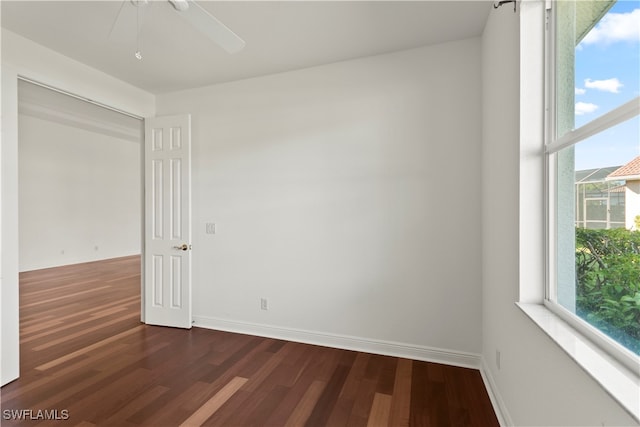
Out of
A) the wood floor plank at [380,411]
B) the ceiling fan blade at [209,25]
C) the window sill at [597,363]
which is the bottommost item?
the wood floor plank at [380,411]

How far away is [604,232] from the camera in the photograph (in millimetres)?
1079

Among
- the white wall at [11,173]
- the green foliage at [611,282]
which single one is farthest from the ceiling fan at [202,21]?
the green foliage at [611,282]

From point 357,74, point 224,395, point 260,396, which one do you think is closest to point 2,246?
point 224,395

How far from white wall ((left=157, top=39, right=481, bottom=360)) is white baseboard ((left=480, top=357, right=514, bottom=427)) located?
202mm

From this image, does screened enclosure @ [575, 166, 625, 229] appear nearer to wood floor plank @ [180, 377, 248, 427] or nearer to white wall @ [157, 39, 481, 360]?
white wall @ [157, 39, 481, 360]

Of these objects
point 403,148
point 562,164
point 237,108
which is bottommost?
point 562,164

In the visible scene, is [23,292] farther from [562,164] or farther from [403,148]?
[562,164]

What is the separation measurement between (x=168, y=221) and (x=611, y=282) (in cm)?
371

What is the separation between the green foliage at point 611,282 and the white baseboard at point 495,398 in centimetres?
95

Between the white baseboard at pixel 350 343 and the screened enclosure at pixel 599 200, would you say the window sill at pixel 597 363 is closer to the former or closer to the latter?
the screened enclosure at pixel 599 200

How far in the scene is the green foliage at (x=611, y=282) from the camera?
92 cm

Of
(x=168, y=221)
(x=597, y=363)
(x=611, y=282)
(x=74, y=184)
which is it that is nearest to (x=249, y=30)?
(x=168, y=221)

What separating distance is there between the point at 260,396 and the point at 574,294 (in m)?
2.01

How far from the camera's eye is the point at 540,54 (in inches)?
59.7
